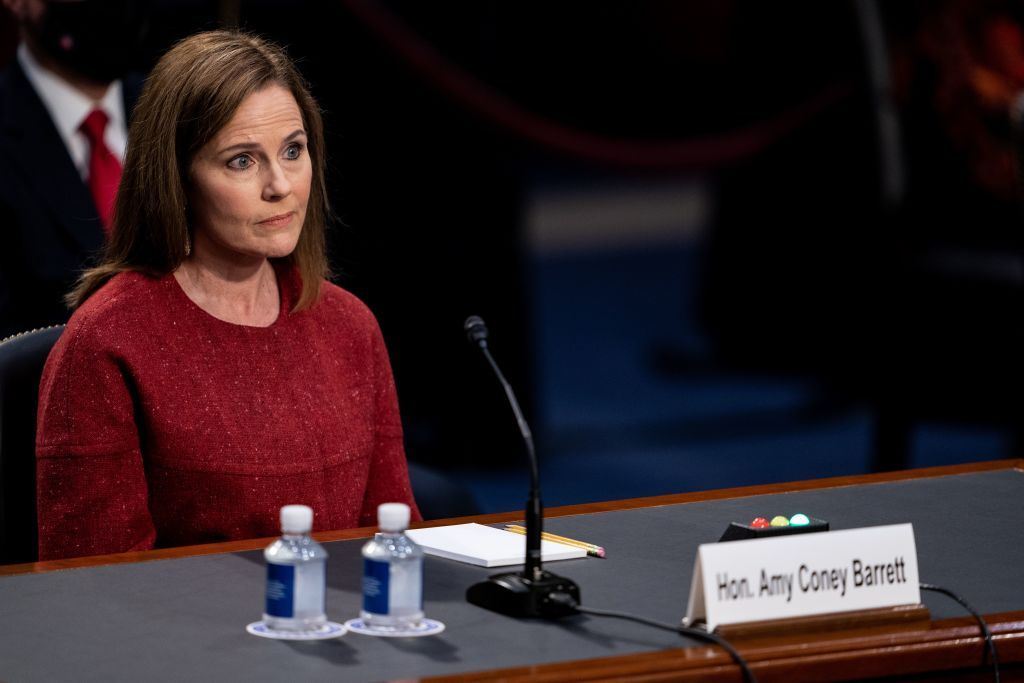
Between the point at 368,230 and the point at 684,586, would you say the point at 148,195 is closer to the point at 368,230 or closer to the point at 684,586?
the point at 684,586

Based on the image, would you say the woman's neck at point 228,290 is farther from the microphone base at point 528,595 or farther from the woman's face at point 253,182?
the microphone base at point 528,595

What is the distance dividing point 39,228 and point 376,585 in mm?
1890

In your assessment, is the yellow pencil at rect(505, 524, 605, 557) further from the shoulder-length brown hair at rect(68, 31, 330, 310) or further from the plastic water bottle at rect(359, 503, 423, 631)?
the shoulder-length brown hair at rect(68, 31, 330, 310)

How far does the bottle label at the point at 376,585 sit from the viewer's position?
1812 millimetres

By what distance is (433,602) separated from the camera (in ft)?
6.39

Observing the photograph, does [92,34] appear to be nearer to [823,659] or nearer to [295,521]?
[295,521]

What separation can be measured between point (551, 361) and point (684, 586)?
457cm

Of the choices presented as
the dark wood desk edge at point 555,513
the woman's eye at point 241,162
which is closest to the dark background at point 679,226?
the woman's eye at point 241,162

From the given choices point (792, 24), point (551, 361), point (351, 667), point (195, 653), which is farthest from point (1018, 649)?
point (792, 24)

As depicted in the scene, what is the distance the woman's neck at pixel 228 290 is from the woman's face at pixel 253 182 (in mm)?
47

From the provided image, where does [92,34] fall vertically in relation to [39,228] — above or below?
above

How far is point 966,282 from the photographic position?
500 centimetres

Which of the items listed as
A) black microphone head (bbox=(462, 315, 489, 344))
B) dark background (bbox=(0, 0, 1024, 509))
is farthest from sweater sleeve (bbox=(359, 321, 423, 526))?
dark background (bbox=(0, 0, 1024, 509))

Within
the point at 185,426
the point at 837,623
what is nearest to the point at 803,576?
the point at 837,623
